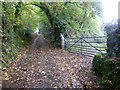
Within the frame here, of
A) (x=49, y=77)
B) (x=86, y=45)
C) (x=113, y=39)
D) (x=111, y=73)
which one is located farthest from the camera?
(x=86, y=45)

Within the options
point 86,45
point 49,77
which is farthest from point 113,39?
point 86,45

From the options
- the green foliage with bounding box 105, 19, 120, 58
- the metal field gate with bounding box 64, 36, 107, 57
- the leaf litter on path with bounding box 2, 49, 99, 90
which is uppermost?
the green foliage with bounding box 105, 19, 120, 58

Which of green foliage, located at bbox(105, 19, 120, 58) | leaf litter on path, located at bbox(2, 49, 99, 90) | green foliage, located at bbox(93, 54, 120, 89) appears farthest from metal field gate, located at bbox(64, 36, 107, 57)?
green foliage, located at bbox(93, 54, 120, 89)

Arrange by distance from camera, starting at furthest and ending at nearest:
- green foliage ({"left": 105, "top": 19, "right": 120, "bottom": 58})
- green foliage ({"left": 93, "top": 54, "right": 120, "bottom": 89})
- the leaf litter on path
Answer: green foliage ({"left": 105, "top": 19, "right": 120, "bottom": 58})
the leaf litter on path
green foliage ({"left": 93, "top": 54, "right": 120, "bottom": 89})

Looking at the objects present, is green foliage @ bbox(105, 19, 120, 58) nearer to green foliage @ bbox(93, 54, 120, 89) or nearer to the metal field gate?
green foliage @ bbox(93, 54, 120, 89)

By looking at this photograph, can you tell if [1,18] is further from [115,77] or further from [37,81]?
[115,77]

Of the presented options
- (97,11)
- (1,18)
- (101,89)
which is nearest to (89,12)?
(97,11)

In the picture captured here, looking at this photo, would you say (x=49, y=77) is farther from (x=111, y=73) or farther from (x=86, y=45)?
(x=86, y=45)

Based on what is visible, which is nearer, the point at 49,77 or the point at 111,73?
the point at 111,73

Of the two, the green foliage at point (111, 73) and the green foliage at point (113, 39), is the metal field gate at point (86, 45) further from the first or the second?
the green foliage at point (111, 73)

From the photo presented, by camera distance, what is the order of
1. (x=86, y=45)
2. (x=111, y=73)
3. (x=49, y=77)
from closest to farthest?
(x=111, y=73) < (x=49, y=77) < (x=86, y=45)

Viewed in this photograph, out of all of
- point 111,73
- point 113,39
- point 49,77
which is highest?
point 113,39

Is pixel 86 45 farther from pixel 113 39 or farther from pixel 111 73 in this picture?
pixel 111 73

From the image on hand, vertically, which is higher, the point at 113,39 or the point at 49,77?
the point at 113,39
